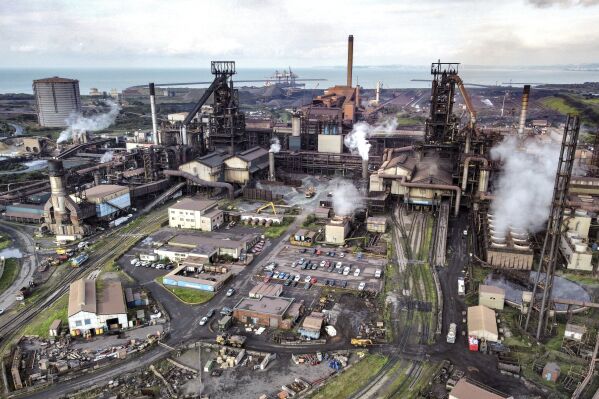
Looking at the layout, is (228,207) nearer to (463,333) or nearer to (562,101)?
(463,333)

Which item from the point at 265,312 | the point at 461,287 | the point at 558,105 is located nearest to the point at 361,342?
the point at 265,312

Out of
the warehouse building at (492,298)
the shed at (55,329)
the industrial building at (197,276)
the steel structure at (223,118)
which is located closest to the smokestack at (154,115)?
the steel structure at (223,118)

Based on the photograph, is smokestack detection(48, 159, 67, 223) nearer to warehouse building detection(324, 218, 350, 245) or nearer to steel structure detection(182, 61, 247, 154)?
steel structure detection(182, 61, 247, 154)

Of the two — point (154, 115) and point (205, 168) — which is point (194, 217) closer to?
point (205, 168)

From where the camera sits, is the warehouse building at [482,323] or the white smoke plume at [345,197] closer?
the warehouse building at [482,323]

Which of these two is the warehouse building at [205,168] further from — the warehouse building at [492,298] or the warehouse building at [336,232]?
the warehouse building at [492,298]

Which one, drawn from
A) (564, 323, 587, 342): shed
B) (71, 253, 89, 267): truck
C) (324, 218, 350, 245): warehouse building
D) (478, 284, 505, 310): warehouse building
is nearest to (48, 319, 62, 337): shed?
(71, 253, 89, 267): truck
